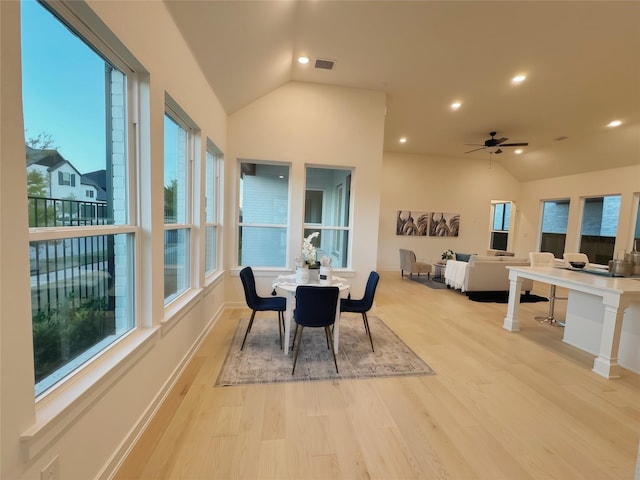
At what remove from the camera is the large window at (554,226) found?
320 inches

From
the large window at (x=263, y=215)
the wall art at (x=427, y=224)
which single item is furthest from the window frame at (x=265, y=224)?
the wall art at (x=427, y=224)

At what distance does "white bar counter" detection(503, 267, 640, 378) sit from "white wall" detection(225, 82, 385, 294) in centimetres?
232

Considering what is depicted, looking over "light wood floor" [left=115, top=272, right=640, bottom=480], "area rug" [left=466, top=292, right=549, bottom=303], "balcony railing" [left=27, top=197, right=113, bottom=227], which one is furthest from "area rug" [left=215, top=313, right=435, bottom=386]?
"area rug" [left=466, top=292, right=549, bottom=303]

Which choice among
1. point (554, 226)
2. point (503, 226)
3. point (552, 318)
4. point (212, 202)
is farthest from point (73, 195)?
point (503, 226)

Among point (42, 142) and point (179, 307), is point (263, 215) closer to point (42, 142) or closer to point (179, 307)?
point (179, 307)

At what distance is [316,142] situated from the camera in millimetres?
4398

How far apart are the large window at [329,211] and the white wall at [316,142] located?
0.55 feet

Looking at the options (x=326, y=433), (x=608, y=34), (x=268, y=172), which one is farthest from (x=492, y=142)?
(x=326, y=433)

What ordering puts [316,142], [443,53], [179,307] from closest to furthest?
1. [179,307]
2. [443,53]
3. [316,142]

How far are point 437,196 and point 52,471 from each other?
364 inches

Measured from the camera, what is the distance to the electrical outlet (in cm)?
107

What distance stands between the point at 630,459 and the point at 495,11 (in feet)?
12.4

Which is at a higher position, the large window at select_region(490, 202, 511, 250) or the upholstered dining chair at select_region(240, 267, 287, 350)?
the large window at select_region(490, 202, 511, 250)

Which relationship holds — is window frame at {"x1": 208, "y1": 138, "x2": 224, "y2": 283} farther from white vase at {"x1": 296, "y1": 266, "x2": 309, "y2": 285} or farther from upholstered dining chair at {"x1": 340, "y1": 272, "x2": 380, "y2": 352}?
upholstered dining chair at {"x1": 340, "y1": 272, "x2": 380, "y2": 352}
